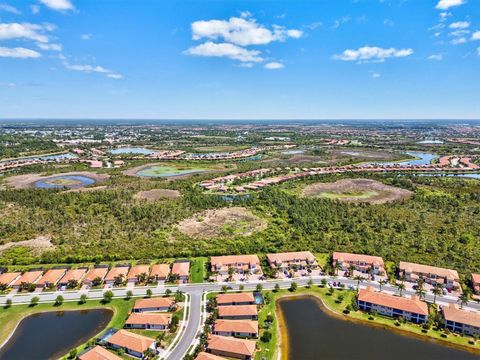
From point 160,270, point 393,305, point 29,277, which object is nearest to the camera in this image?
point 393,305

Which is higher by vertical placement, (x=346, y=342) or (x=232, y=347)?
(x=232, y=347)

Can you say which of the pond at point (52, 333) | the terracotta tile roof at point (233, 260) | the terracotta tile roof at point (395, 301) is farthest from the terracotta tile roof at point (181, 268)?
the terracotta tile roof at point (395, 301)

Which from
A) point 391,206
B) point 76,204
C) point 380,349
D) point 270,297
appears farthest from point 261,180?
point 380,349

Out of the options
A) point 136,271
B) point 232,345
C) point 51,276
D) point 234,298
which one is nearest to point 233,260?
point 234,298

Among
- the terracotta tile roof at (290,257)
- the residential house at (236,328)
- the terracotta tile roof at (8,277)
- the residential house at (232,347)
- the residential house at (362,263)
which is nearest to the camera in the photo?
the residential house at (232,347)

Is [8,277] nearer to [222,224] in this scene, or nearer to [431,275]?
[222,224]

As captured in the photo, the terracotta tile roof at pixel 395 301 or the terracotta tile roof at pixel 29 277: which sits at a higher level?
the terracotta tile roof at pixel 395 301

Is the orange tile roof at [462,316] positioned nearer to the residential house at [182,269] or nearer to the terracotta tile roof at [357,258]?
the terracotta tile roof at [357,258]
